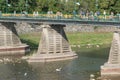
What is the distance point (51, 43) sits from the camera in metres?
88.4

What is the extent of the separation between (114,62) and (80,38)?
48092 mm

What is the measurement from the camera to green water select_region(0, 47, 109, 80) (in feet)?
234

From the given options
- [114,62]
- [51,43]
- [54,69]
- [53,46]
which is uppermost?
[51,43]

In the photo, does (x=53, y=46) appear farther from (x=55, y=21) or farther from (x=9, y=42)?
(x=9, y=42)

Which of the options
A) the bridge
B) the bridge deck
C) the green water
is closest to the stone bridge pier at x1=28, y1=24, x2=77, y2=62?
the bridge

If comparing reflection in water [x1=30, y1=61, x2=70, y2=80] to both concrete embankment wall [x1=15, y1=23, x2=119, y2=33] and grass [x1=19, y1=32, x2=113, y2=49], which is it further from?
concrete embankment wall [x1=15, y1=23, x2=119, y2=33]

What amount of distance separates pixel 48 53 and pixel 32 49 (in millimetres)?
16769

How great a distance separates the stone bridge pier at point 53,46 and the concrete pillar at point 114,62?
56.4 feet

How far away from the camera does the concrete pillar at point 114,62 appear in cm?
7044

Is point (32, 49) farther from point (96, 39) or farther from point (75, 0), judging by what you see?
point (75, 0)

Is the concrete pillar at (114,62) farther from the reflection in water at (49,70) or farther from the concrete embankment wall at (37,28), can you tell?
the concrete embankment wall at (37,28)

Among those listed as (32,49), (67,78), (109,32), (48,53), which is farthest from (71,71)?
(109,32)

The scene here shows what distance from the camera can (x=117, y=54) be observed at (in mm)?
72562

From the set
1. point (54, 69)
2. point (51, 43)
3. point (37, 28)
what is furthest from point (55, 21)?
point (37, 28)
